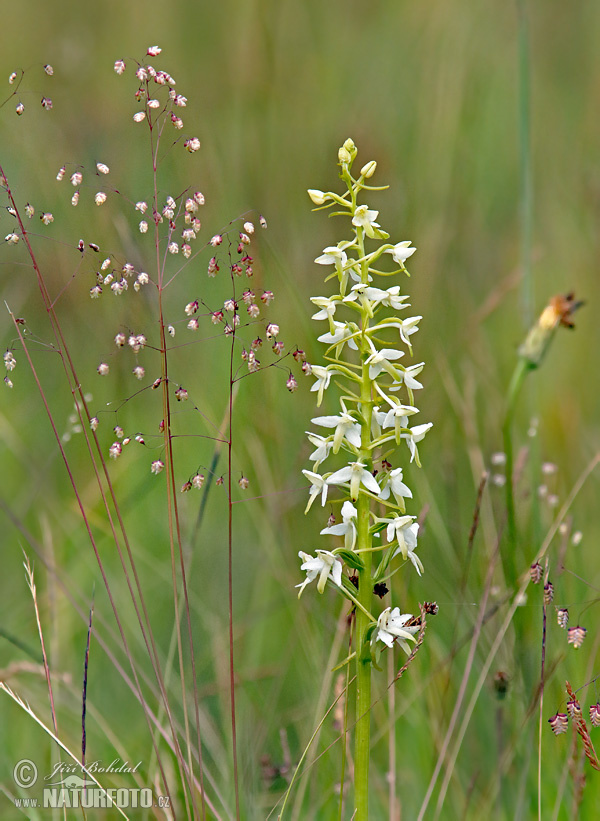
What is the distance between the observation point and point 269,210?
326cm

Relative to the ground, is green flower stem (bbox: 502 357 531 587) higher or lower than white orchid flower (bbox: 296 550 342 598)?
higher

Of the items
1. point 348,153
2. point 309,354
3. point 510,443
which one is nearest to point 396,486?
point 348,153

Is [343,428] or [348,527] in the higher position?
[343,428]

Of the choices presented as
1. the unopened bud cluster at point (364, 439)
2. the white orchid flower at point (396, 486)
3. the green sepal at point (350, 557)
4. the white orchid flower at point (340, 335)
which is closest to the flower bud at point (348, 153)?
the unopened bud cluster at point (364, 439)

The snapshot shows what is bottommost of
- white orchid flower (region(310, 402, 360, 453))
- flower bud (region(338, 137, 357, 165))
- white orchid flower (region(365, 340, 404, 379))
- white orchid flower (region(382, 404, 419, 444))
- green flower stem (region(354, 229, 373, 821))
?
green flower stem (region(354, 229, 373, 821))

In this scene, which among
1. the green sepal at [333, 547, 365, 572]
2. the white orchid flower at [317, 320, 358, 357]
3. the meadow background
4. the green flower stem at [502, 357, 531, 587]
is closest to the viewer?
the green sepal at [333, 547, 365, 572]

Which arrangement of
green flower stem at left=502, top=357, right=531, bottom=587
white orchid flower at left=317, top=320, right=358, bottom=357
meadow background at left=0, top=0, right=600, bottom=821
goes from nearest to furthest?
white orchid flower at left=317, top=320, right=358, bottom=357 → green flower stem at left=502, top=357, right=531, bottom=587 → meadow background at left=0, top=0, right=600, bottom=821

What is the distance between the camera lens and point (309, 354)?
2.95 m

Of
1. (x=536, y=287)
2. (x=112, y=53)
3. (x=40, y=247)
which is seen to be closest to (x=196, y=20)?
(x=112, y=53)

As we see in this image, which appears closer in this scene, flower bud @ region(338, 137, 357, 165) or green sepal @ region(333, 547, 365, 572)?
green sepal @ region(333, 547, 365, 572)

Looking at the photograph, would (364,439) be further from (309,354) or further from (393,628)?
(309,354)

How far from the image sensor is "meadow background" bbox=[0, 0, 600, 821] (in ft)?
6.83

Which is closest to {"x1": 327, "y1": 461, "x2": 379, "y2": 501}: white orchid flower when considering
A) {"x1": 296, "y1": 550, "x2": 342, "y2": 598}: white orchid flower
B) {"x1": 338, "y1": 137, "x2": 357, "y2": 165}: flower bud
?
{"x1": 296, "y1": 550, "x2": 342, "y2": 598}: white orchid flower

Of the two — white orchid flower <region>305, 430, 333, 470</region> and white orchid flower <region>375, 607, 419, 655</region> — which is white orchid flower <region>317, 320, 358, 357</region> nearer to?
white orchid flower <region>305, 430, 333, 470</region>
